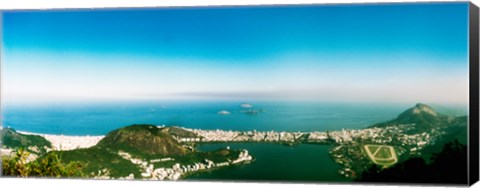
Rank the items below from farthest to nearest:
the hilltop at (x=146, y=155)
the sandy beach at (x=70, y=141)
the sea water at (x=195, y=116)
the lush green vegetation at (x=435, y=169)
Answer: the sandy beach at (x=70, y=141)
the hilltop at (x=146, y=155)
the sea water at (x=195, y=116)
the lush green vegetation at (x=435, y=169)

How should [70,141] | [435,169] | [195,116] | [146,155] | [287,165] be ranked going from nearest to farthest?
[435,169], [287,165], [195,116], [146,155], [70,141]

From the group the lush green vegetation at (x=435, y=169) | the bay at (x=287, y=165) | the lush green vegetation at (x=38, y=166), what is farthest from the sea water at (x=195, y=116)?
the lush green vegetation at (x=435, y=169)

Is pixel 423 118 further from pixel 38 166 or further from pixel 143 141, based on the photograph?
pixel 38 166

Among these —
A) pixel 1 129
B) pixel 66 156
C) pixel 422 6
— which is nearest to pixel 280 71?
pixel 422 6

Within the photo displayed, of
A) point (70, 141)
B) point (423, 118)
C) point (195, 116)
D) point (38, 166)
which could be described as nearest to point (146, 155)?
point (195, 116)

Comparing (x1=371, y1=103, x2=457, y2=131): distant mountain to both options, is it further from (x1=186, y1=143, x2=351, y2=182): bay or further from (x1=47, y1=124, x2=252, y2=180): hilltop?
(x1=47, y1=124, x2=252, y2=180): hilltop

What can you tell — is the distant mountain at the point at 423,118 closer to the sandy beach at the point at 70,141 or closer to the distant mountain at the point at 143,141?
the distant mountain at the point at 143,141

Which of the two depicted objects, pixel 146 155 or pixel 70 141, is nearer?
pixel 146 155

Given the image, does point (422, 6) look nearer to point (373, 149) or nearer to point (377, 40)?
point (377, 40)

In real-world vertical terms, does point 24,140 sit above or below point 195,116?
below
